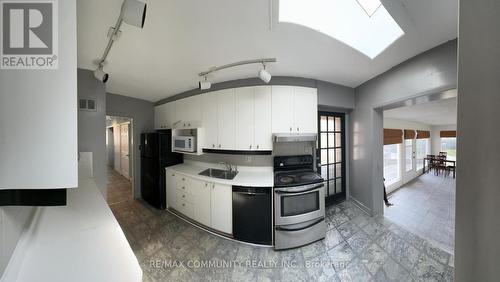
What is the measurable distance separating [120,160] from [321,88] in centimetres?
693

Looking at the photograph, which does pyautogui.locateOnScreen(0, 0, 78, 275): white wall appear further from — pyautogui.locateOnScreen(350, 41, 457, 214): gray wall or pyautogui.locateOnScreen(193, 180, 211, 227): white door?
pyautogui.locateOnScreen(350, 41, 457, 214): gray wall

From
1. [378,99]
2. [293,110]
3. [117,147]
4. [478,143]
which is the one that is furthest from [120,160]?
[478,143]

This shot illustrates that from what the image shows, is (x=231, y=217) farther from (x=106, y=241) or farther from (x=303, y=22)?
(x=303, y=22)

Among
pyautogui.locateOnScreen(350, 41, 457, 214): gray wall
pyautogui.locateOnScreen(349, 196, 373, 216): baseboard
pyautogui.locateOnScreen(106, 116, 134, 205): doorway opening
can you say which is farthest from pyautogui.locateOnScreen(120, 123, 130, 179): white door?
pyautogui.locateOnScreen(350, 41, 457, 214): gray wall

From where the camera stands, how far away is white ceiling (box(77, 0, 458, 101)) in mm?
1258

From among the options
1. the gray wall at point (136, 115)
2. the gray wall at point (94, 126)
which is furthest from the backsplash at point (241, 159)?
the gray wall at point (136, 115)

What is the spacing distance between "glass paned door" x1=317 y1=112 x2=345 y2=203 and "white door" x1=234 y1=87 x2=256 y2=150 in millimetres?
1307

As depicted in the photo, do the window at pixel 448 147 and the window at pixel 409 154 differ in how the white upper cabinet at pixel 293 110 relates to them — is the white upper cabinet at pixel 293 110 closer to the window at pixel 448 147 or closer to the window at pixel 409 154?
the window at pixel 409 154

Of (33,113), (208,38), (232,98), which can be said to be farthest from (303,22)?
(33,113)

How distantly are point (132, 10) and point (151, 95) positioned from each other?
2935 mm

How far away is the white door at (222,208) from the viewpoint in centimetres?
229

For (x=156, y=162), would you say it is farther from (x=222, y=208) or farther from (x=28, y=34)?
(x=28, y=34)

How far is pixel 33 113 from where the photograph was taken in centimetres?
45

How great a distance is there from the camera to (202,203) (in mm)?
2576
